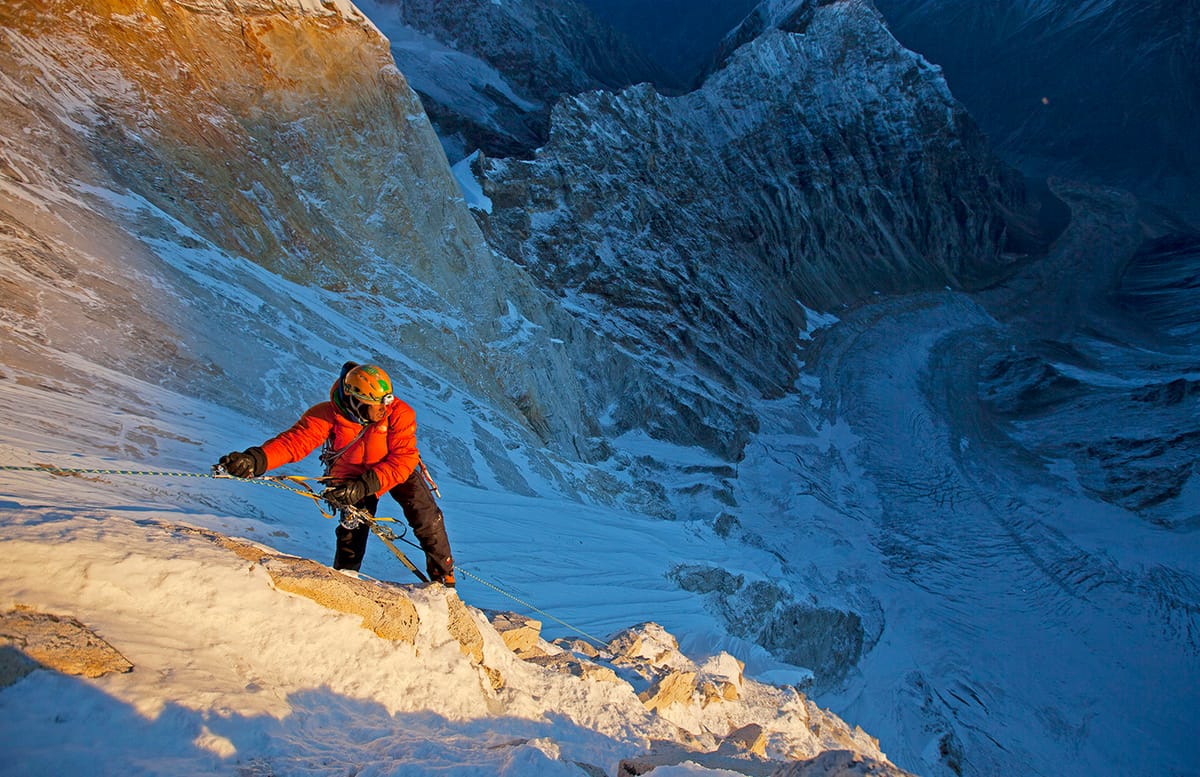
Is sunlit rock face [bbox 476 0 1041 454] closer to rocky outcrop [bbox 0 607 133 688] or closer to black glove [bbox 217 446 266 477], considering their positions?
black glove [bbox 217 446 266 477]

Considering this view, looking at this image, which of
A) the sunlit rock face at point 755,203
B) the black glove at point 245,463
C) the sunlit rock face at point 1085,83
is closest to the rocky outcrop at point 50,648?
the black glove at point 245,463

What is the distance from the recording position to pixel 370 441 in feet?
17.2

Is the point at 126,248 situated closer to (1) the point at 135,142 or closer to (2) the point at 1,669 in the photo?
(1) the point at 135,142

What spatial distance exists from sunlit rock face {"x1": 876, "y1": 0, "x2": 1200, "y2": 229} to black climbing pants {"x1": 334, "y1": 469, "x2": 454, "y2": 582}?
3635 inches

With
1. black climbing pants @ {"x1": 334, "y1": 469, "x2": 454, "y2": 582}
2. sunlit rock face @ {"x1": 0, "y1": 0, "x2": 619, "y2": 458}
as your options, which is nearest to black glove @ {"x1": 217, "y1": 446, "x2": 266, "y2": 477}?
black climbing pants @ {"x1": 334, "y1": 469, "x2": 454, "y2": 582}

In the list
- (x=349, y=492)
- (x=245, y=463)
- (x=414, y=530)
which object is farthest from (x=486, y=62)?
(x=245, y=463)

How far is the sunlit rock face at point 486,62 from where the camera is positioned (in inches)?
2116

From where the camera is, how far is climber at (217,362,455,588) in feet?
16.0

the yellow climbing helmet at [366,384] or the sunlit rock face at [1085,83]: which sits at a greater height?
the sunlit rock face at [1085,83]

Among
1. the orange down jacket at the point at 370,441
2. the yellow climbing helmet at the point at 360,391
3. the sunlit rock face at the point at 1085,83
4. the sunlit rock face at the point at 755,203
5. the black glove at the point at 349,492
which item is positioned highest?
the sunlit rock face at the point at 1085,83

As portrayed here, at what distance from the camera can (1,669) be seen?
277 cm

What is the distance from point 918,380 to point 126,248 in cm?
3764

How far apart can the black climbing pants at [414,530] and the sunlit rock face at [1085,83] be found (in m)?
92.3

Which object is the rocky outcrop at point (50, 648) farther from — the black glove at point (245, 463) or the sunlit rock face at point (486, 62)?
the sunlit rock face at point (486, 62)
